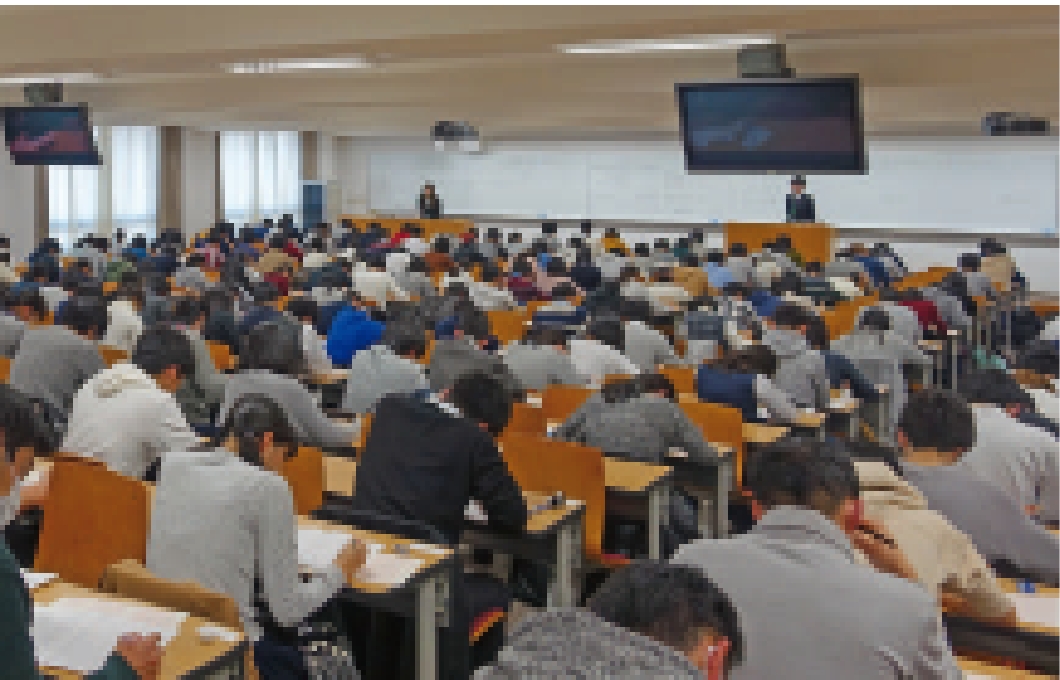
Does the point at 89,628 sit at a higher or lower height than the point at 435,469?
lower

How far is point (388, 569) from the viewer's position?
3830 mm

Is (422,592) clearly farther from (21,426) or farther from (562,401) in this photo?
(562,401)

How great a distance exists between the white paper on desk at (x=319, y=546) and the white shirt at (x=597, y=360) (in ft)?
12.7

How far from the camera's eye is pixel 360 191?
1022 inches

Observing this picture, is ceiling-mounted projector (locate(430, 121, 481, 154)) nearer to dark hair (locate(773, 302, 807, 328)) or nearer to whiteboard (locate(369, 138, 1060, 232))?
whiteboard (locate(369, 138, 1060, 232))

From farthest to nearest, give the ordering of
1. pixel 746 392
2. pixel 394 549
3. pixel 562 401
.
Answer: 1. pixel 746 392
2. pixel 562 401
3. pixel 394 549

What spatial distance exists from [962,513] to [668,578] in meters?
2.19

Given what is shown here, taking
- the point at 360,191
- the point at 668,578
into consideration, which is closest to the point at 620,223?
the point at 360,191

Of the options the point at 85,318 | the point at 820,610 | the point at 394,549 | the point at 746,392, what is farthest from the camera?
the point at 85,318

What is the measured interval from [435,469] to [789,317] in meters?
5.49

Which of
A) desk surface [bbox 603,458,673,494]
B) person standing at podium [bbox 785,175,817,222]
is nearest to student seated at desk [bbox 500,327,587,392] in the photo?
desk surface [bbox 603,458,673,494]

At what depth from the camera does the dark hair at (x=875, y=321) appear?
924cm

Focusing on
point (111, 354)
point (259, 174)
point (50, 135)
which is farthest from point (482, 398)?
point (259, 174)

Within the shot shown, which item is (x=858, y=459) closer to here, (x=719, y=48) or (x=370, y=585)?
(x=370, y=585)
